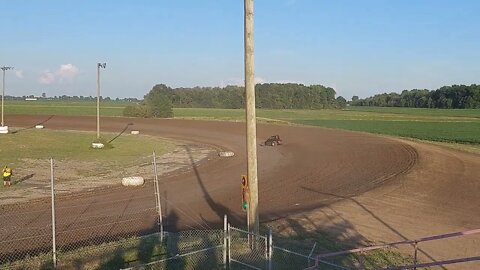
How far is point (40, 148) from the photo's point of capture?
1497 inches

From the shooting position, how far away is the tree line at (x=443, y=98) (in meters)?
152

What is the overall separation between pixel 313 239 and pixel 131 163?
62.1 feet

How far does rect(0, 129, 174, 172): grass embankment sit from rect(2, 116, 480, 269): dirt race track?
6272mm

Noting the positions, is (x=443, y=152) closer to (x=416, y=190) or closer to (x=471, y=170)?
(x=471, y=170)

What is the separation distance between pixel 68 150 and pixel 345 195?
929 inches

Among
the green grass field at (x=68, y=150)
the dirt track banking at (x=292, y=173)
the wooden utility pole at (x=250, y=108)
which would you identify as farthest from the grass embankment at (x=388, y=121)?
the wooden utility pole at (x=250, y=108)

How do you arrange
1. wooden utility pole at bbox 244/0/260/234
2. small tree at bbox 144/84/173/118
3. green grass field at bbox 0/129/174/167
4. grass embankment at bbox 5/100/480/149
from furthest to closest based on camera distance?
small tree at bbox 144/84/173/118 < grass embankment at bbox 5/100/480/149 < green grass field at bbox 0/129/174/167 < wooden utility pole at bbox 244/0/260/234

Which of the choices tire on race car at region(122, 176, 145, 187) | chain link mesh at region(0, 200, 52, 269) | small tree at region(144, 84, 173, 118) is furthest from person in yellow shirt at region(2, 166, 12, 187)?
small tree at region(144, 84, 173, 118)

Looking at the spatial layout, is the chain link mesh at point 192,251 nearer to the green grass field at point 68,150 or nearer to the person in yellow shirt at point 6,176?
the person in yellow shirt at point 6,176

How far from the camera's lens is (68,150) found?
37.6 meters

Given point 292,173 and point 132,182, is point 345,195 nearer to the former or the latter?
point 292,173

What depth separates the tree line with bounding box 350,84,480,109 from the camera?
152250 mm

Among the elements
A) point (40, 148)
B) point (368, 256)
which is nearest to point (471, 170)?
point (368, 256)

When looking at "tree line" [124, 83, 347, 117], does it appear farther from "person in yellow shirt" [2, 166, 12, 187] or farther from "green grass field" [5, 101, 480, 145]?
"person in yellow shirt" [2, 166, 12, 187]
